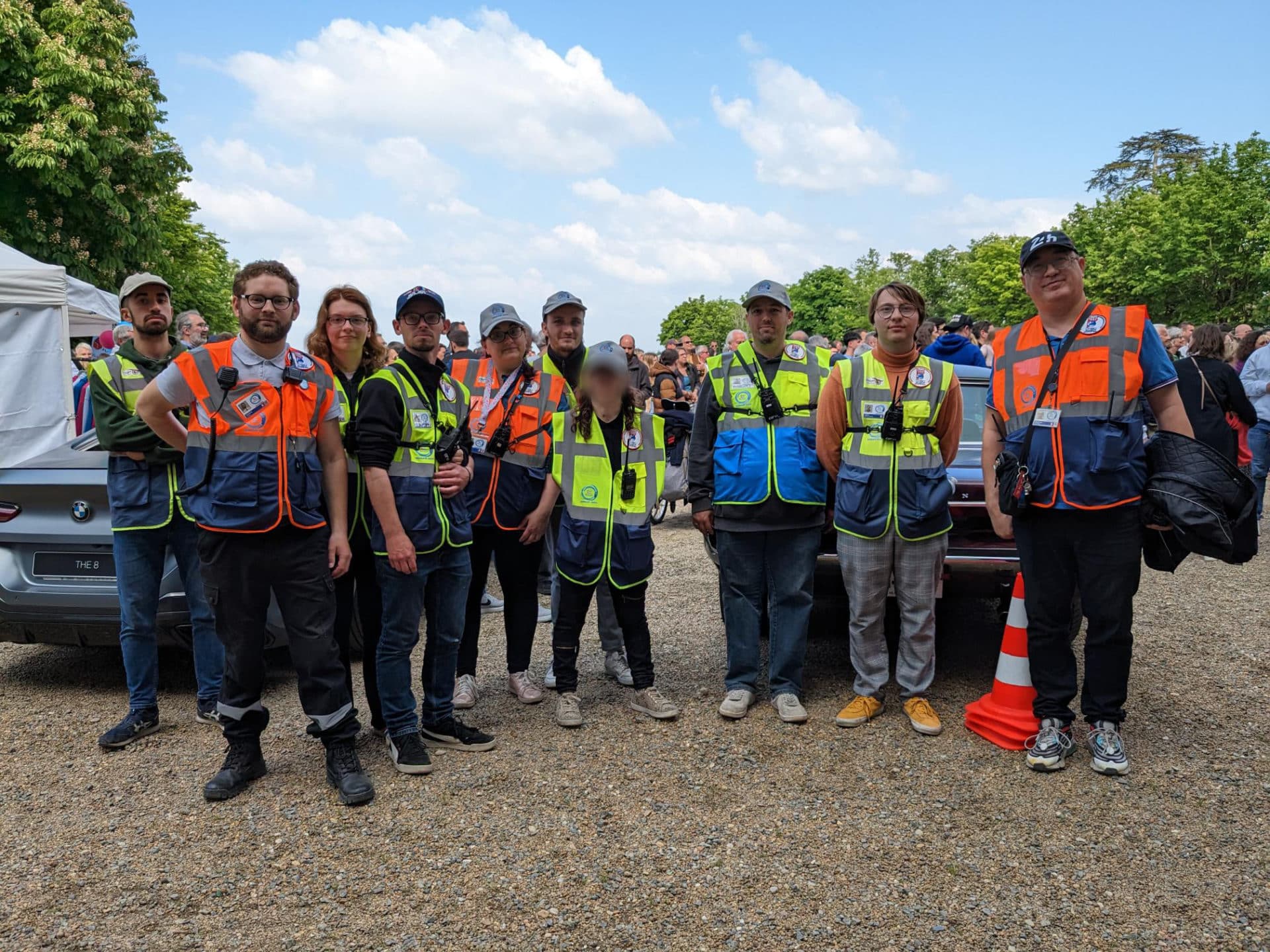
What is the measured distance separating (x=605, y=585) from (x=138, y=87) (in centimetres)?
2304

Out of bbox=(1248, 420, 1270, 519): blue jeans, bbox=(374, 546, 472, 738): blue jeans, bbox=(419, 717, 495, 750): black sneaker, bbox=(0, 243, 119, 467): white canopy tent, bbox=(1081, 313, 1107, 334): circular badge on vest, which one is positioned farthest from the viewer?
bbox=(0, 243, 119, 467): white canopy tent

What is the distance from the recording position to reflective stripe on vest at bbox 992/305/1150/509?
360 cm

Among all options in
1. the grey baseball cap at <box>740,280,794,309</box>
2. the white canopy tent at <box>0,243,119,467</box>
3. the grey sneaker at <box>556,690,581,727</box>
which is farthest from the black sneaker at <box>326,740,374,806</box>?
the white canopy tent at <box>0,243,119,467</box>

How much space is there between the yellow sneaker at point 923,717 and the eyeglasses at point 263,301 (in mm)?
3310

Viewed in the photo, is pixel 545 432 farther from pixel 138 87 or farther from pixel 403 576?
pixel 138 87

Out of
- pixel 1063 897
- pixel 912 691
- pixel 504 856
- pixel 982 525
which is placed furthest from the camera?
pixel 982 525

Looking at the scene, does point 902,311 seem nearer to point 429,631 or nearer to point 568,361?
point 568,361

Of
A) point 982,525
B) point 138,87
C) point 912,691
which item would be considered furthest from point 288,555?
point 138,87

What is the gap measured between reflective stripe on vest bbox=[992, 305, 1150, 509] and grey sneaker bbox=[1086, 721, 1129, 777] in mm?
961

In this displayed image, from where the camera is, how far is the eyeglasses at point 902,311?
414cm

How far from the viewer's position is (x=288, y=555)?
352cm

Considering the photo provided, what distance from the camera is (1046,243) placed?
3.75 m

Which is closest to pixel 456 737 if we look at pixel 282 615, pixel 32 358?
pixel 282 615

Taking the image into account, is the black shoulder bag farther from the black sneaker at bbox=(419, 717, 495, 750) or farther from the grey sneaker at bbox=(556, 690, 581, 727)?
the black sneaker at bbox=(419, 717, 495, 750)
